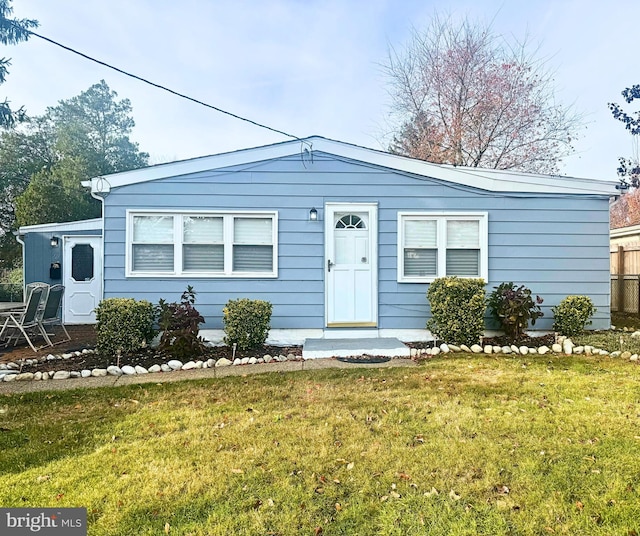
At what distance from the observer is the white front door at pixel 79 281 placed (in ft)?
31.2

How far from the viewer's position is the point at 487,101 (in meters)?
15.2

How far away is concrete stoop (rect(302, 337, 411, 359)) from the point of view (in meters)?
5.61

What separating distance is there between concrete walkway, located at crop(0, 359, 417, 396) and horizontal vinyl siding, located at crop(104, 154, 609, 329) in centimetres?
143

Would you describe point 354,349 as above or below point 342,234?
below

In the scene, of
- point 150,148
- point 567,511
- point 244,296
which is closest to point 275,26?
point 244,296

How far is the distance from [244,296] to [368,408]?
3482 mm

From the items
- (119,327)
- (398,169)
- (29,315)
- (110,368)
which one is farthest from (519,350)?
(29,315)

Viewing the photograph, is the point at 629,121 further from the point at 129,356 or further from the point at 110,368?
the point at 110,368

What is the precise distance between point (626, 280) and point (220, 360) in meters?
10.2

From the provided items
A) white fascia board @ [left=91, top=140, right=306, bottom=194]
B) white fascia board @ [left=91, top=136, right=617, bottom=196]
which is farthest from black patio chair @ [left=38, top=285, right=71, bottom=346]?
white fascia board @ [left=91, top=136, right=617, bottom=196]

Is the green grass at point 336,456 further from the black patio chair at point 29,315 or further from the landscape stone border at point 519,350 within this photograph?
the black patio chair at point 29,315

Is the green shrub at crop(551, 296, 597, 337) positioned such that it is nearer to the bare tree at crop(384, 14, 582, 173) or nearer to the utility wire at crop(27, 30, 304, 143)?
the utility wire at crop(27, 30, 304, 143)

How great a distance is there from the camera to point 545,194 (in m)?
6.70

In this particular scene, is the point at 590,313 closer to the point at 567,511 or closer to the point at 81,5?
the point at 567,511
